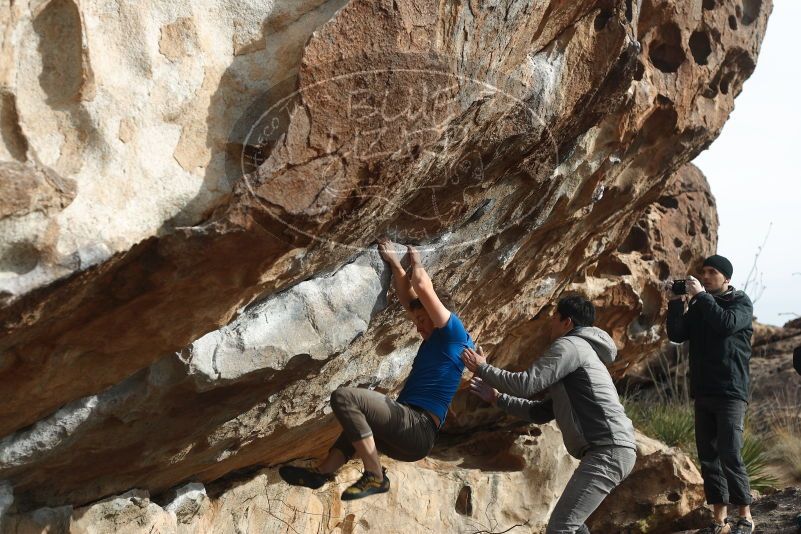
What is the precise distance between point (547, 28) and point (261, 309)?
7.10 feet

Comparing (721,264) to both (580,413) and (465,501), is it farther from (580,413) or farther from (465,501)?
(465,501)

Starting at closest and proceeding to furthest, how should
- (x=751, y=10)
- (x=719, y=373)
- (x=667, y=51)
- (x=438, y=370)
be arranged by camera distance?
(x=438, y=370)
(x=719, y=373)
(x=667, y=51)
(x=751, y=10)

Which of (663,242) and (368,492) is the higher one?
(663,242)

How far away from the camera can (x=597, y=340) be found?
17.7 ft

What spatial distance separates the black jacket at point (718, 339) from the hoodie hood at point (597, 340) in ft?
3.65

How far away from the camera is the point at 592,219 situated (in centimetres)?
709

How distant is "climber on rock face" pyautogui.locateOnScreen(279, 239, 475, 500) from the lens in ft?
15.6

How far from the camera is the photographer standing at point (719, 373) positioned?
20.3 feet

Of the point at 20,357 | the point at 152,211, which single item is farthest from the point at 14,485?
the point at 152,211

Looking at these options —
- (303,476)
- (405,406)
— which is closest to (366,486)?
(303,476)

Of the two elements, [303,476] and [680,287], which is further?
[680,287]

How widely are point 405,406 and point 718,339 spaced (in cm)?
248

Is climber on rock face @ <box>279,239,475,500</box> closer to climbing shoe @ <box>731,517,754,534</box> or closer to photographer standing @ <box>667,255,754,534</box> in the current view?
photographer standing @ <box>667,255,754,534</box>

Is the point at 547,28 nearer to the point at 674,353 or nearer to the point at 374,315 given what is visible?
the point at 374,315
